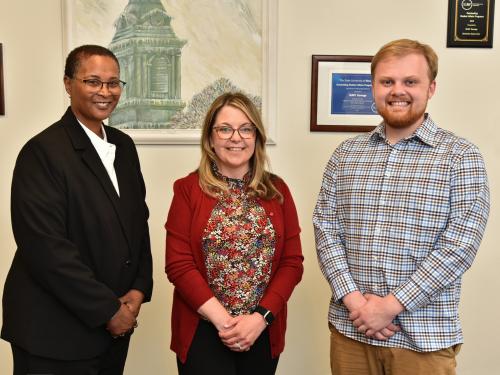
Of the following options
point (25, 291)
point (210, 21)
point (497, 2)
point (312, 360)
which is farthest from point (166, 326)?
point (497, 2)

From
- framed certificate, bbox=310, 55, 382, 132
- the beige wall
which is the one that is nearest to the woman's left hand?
the beige wall

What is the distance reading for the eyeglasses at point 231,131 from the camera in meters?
1.71

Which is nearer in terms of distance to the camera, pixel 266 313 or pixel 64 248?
pixel 64 248

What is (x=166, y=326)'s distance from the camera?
2.71 meters

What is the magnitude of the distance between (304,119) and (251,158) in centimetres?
85

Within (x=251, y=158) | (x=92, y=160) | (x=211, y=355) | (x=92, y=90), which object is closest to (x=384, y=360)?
(x=211, y=355)

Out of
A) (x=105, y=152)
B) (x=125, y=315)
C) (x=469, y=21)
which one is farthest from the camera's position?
(x=469, y=21)

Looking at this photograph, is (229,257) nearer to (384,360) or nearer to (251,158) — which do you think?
(251,158)

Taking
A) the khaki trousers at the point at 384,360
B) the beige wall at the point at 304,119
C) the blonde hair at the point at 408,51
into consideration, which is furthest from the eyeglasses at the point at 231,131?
the beige wall at the point at 304,119

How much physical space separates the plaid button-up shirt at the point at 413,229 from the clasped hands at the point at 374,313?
0.02 m

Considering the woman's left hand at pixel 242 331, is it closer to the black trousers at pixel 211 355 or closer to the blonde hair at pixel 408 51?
the black trousers at pixel 211 355

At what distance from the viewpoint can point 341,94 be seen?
2.55 m

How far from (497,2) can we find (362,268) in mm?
1739

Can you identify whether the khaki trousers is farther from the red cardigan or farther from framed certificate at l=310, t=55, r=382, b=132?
framed certificate at l=310, t=55, r=382, b=132
